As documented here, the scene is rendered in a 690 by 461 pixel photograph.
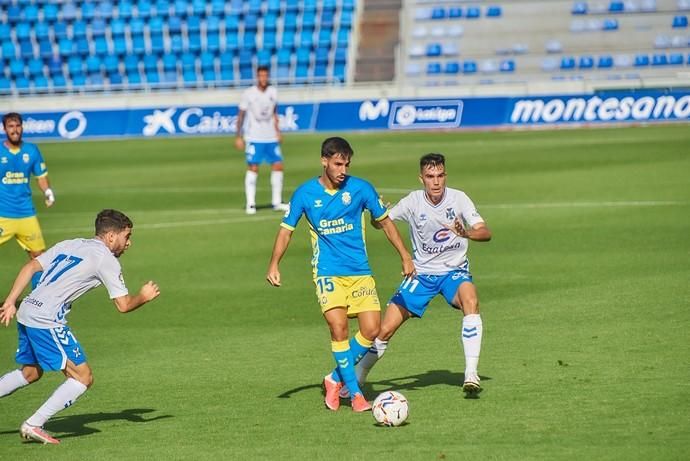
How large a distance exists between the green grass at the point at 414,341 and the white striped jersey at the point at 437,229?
3.57ft

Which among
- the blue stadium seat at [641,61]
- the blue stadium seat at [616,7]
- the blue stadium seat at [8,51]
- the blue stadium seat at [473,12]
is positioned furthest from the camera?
the blue stadium seat at [8,51]

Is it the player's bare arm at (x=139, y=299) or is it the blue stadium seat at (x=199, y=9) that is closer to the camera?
the player's bare arm at (x=139, y=299)

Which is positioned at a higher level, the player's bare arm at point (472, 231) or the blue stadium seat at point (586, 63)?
the player's bare arm at point (472, 231)

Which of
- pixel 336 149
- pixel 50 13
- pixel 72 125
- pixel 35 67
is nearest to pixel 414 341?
pixel 336 149

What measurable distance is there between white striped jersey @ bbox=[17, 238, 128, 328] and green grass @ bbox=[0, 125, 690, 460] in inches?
39.5

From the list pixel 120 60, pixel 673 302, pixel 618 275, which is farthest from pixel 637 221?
pixel 120 60

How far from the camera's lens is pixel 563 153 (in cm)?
3231

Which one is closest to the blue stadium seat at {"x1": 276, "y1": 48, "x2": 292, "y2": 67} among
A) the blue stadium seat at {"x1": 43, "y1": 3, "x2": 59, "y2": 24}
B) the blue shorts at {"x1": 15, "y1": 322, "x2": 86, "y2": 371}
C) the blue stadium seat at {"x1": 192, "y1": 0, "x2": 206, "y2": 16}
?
the blue stadium seat at {"x1": 192, "y1": 0, "x2": 206, "y2": 16}

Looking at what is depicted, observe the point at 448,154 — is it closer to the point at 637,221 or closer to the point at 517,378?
the point at 637,221

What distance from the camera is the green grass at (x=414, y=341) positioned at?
895cm

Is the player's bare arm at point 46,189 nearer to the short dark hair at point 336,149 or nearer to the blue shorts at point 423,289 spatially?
the blue shorts at point 423,289

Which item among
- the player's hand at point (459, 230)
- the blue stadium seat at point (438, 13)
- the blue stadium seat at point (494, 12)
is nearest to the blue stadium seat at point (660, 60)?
the blue stadium seat at point (494, 12)

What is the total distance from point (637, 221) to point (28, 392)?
41.8 feet

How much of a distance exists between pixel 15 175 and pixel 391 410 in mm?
9311
